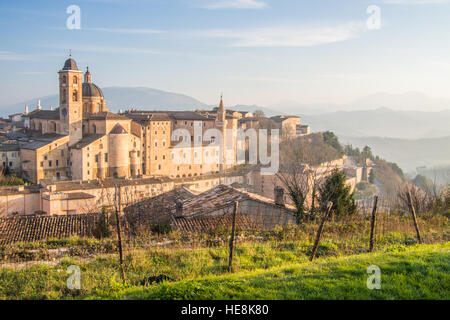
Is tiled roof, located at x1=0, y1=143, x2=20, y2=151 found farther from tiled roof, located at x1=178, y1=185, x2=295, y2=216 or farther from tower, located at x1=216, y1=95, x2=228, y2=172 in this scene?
tiled roof, located at x1=178, y1=185, x2=295, y2=216

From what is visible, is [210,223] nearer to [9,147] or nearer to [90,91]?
[9,147]

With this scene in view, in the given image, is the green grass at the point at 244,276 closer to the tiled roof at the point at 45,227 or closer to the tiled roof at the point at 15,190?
the tiled roof at the point at 45,227

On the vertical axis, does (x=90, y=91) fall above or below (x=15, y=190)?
above

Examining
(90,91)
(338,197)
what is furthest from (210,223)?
(90,91)

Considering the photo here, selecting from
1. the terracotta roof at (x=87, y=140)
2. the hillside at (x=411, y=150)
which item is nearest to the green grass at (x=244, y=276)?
the terracotta roof at (x=87, y=140)

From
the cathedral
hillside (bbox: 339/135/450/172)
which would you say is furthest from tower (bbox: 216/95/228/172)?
hillside (bbox: 339/135/450/172)

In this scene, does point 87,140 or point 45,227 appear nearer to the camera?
point 45,227

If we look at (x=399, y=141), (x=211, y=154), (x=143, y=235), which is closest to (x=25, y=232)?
(x=143, y=235)

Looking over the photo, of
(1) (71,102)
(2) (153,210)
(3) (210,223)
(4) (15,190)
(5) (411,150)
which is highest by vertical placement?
(1) (71,102)

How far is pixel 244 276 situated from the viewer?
539 centimetres

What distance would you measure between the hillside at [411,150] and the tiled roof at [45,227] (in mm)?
126961

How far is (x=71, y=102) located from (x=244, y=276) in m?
39.9
